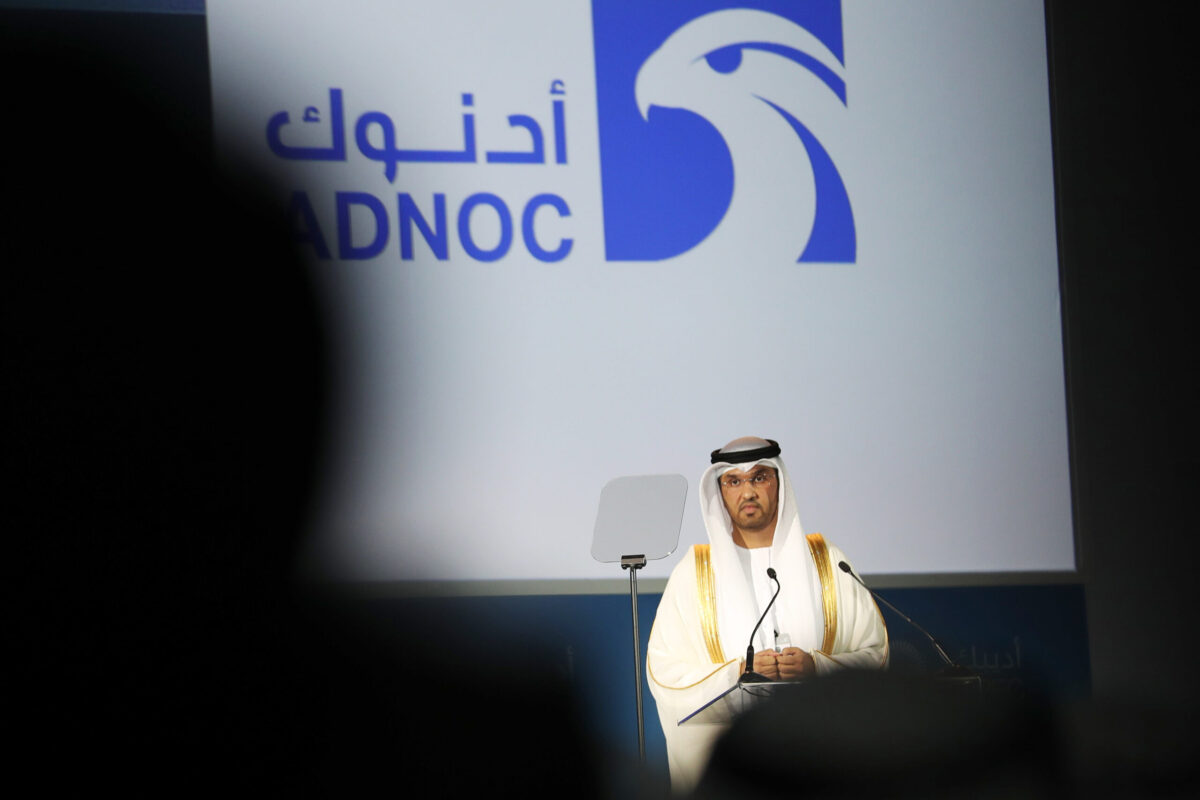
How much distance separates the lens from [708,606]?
9.27 feet

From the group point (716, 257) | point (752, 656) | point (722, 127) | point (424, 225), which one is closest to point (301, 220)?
point (752, 656)

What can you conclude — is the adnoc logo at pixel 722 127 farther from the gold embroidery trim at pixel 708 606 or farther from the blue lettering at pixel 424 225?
the gold embroidery trim at pixel 708 606

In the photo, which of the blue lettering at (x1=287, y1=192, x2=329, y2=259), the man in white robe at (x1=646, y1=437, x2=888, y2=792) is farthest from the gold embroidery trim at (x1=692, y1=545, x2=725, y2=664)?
the blue lettering at (x1=287, y1=192, x2=329, y2=259)

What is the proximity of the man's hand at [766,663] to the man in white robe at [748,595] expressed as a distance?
11 centimetres

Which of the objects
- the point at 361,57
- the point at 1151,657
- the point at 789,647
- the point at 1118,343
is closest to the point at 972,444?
the point at 1118,343

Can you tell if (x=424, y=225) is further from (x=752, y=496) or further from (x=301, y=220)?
(x=301, y=220)

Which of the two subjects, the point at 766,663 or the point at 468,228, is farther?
the point at 468,228

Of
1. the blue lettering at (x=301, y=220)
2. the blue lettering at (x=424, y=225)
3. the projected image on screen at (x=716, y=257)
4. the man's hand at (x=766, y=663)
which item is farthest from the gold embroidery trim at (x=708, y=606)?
the blue lettering at (x=301, y=220)

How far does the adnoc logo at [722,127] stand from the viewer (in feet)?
11.4

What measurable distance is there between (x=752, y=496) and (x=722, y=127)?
49.9 inches

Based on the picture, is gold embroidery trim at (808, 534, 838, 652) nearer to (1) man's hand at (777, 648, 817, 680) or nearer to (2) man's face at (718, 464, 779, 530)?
(2) man's face at (718, 464, 779, 530)

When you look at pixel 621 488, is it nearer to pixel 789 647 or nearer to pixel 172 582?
pixel 789 647

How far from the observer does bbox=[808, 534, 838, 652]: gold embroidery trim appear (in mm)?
2824

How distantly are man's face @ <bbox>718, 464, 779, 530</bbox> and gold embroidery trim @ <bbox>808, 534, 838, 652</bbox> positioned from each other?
14 cm
